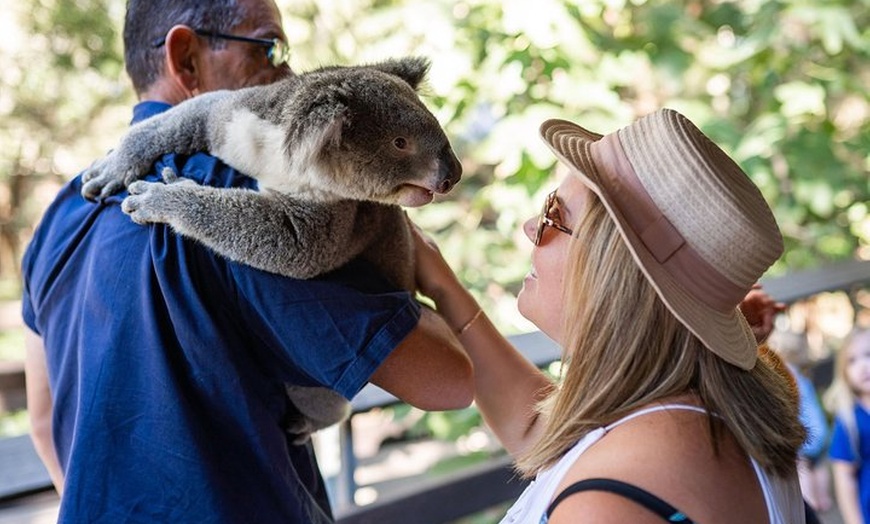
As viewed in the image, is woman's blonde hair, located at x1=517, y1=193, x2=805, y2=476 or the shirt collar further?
the shirt collar

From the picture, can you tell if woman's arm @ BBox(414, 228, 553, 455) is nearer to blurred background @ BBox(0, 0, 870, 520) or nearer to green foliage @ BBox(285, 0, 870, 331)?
blurred background @ BBox(0, 0, 870, 520)

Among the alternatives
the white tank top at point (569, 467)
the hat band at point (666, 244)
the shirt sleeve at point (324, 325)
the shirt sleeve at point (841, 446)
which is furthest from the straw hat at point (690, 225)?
the shirt sleeve at point (841, 446)

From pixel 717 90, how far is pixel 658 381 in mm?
3248

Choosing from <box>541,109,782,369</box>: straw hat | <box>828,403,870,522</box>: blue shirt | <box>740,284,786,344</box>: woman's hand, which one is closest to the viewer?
<box>541,109,782,369</box>: straw hat

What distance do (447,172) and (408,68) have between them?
22 centimetres

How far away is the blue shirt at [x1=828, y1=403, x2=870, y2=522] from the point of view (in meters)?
2.22

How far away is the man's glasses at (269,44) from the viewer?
1134mm

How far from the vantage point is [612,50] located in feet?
9.46

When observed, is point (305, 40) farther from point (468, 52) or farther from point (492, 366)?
point (492, 366)

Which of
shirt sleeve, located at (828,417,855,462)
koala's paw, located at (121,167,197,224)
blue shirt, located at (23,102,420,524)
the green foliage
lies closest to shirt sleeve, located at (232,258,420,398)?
blue shirt, located at (23,102,420,524)

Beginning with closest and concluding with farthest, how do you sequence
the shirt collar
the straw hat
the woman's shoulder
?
the woman's shoulder
the straw hat
the shirt collar

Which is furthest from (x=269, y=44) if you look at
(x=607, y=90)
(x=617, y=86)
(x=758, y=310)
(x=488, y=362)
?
(x=617, y=86)

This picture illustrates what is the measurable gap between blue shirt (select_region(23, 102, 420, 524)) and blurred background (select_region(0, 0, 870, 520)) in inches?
21.5

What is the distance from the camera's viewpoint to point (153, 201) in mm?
1011
